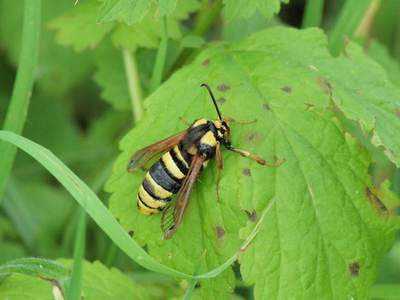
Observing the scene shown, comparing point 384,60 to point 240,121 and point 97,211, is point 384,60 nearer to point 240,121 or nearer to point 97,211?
point 240,121

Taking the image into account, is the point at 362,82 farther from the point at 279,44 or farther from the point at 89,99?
the point at 89,99

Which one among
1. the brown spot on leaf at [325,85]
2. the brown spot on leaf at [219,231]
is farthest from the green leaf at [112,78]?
the brown spot on leaf at [219,231]

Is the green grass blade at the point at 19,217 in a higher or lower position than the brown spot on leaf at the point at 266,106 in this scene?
lower

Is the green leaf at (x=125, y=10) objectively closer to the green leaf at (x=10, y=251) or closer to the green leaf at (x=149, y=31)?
the green leaf at (x=149, y=31)

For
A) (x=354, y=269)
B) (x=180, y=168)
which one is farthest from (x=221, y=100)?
(x=354, y=269)

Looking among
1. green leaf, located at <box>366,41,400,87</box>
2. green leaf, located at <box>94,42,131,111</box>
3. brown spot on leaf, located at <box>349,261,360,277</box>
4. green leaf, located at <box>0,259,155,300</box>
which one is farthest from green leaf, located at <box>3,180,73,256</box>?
green leaf, located at <box>366,41,400,87</box>

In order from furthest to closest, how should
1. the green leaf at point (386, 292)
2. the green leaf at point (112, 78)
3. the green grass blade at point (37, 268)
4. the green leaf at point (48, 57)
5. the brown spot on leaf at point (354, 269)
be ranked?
1. the green leaf at point (48, 57)
2. the green leaf at point (112, 78)
3. the green leaf at point (386, 292)
4. the brown spot on leaf at point (354, 269)
5. the green grass blade at point (37, 268)

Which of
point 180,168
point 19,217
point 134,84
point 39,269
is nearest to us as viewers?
point 39,269

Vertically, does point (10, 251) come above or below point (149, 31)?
below

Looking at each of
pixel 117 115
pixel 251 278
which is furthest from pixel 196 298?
pixel 117 115
